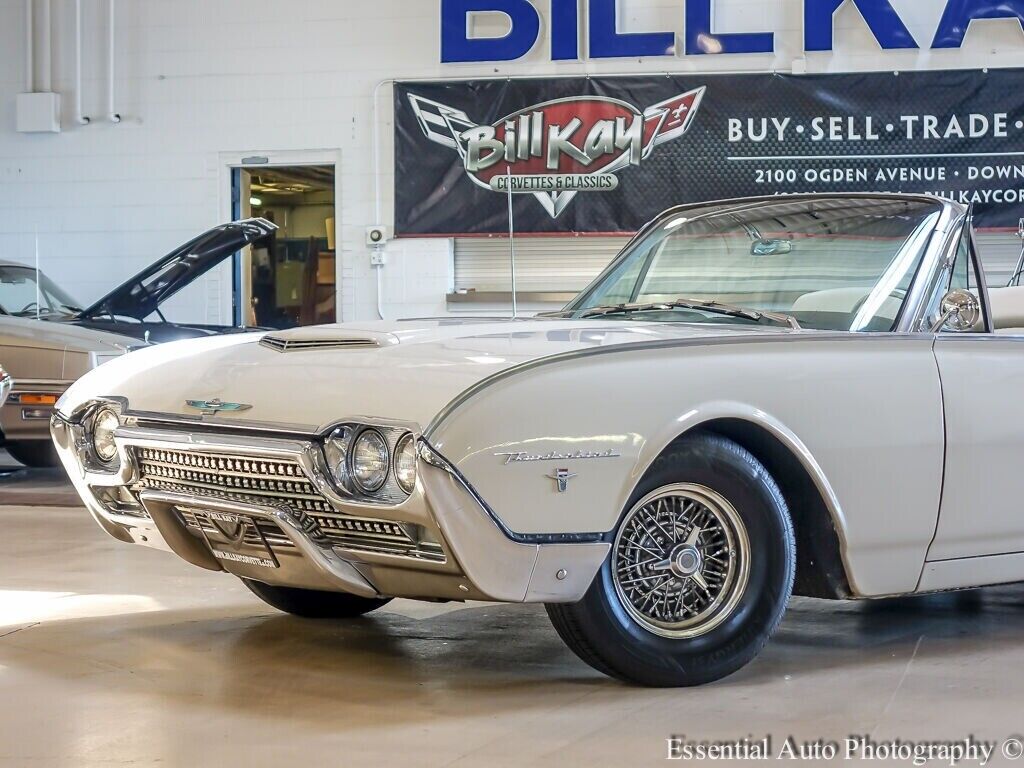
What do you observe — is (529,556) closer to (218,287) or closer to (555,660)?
(555,660)

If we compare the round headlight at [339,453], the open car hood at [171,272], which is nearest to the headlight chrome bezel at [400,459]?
the round headlight at [339,453]

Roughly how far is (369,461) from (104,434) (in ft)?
3.41

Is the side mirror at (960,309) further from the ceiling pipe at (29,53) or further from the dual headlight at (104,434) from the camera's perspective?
the ceiling pipe at (29,53)

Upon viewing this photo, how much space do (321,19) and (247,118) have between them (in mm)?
1202

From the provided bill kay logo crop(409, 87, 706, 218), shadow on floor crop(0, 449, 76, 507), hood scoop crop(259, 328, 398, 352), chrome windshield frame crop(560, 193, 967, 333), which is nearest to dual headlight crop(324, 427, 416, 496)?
hood scoop crop(259, 328, 398, 352)

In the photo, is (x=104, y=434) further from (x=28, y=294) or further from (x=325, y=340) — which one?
(x=28, y=294)

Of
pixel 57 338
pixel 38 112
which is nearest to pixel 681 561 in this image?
pixel 57 338

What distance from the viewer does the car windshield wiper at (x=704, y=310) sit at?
3.96 meters

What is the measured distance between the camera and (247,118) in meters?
13.9

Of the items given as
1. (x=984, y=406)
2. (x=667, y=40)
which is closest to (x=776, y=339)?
(x=984, y=406)

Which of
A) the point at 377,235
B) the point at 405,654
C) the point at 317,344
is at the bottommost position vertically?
the point at 405,654

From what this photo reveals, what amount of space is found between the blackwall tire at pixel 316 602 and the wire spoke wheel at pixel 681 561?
46.0 inches

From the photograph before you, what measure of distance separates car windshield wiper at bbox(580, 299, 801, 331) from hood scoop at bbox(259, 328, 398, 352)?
95 centimetres

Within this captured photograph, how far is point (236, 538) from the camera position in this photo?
11.4 feet
